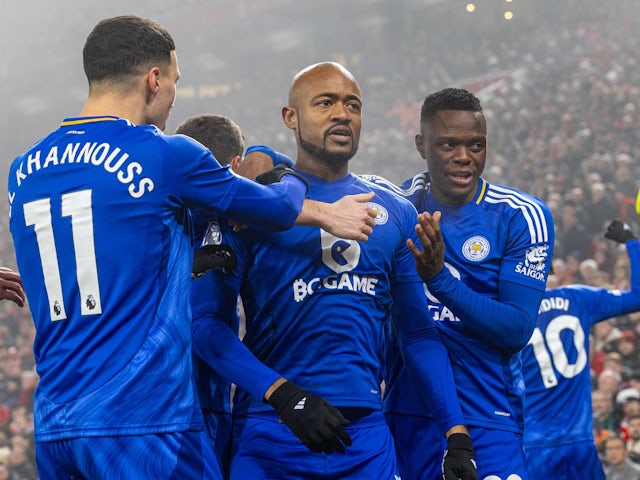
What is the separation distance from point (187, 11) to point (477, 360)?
31803 mm

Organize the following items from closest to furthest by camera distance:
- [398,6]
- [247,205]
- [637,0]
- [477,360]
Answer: [247,205] < [477,360] < [637,0] < [398,6]

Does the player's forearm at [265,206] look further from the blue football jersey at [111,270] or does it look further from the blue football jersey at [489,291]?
the blue football jersey at [489,291]

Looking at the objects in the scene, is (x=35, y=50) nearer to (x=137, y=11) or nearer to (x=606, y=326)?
(x=137, y=11)

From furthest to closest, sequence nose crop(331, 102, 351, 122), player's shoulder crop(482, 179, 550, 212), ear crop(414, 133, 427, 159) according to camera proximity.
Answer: ear crop(414, 133, 427, 159)
player's shoulder crop(482, 179, 550, 212)
nose crop(331, 102, 351, 122)

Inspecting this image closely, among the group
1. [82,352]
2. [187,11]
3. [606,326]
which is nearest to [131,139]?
[82,352]

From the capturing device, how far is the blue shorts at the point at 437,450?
328cm

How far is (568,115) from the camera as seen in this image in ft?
52.6

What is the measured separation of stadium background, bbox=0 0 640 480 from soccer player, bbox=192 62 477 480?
6.42m

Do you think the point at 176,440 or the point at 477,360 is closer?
the point at 176,440

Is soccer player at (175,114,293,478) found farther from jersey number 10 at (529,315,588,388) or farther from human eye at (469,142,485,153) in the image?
jersey number 10 at (529,315,588,388)

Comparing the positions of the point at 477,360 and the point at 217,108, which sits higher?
the point at 217,108

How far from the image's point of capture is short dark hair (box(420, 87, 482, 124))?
3705 mm

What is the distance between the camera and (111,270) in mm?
2338

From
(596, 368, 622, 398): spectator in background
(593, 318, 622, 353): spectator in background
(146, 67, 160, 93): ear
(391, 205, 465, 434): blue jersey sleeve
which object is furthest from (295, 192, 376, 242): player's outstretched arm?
(593, 318, 622, 353): spectator in background
